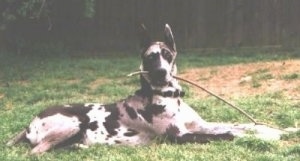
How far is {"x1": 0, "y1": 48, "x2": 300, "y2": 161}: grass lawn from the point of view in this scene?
7.84m

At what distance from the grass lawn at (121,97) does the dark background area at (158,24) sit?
591 millimetres

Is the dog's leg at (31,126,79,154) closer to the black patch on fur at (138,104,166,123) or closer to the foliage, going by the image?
the black patch on fur at (138,104,166,123)

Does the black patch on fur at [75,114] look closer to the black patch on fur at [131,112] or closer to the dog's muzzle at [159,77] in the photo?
the black patch on fur at [131,112]

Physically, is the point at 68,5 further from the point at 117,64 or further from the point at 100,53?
the point at 117,64

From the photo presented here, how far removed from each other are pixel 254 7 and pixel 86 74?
21.3ft

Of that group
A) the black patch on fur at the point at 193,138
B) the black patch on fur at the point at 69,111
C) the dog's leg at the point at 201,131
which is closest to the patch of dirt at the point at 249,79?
the dog's leg at the point at 201,131

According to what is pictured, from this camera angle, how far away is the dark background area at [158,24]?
20.7 meters

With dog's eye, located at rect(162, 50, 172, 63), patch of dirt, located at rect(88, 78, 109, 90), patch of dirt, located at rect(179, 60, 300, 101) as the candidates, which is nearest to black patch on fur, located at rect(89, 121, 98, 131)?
dog's eye, located at rect(162, 50, 172, 63)

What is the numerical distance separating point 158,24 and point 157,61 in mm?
12893

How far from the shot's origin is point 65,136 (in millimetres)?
8180

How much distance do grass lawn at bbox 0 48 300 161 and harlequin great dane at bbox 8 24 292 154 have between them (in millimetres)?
154

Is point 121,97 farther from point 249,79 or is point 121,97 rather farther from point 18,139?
point 18,139

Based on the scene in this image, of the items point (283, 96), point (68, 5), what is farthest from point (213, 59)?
point (283, 96)

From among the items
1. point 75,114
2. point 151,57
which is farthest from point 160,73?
point 75,114
